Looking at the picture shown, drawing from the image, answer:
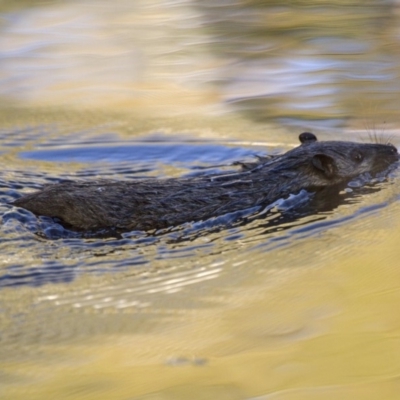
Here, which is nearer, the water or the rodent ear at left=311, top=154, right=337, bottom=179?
the water

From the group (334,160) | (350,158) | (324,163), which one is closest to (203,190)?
(324,163)

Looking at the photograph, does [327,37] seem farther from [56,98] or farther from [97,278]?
[97,278]

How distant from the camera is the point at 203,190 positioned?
5.31 meters

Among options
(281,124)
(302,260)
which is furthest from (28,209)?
(281,124)

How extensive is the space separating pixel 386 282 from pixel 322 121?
3.35 meters

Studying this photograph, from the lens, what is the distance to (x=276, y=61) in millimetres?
9164

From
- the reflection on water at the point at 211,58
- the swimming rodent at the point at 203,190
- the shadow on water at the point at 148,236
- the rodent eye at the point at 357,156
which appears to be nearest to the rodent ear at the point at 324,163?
the swimming rodent at the point at 203,190

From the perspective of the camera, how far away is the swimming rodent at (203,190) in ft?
16.3

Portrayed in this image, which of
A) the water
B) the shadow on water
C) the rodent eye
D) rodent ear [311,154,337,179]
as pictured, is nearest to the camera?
the water

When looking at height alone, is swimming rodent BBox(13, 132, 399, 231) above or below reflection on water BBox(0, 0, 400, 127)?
below

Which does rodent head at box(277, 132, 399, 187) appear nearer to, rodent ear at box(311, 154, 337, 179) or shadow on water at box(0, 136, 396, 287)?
rodent ear at box(311, 154, 337, 179)

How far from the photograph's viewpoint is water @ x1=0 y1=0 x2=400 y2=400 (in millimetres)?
3383

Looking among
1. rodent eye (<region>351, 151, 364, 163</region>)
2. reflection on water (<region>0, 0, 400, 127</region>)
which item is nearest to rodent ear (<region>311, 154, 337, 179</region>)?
rodent eye (<region>351, 151, 364, 163</region>)

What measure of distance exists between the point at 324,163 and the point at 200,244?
128 cm
